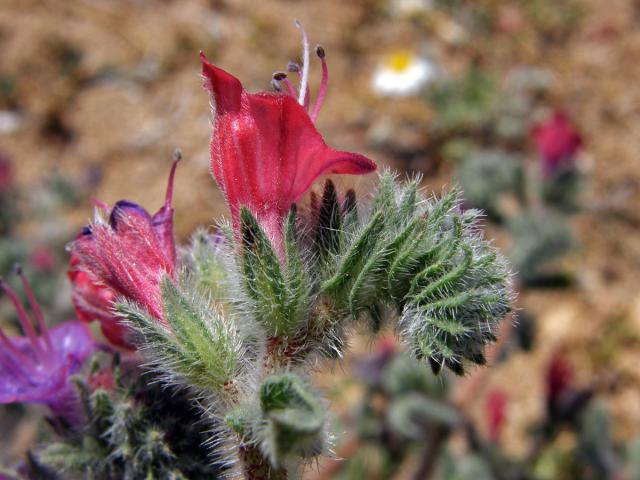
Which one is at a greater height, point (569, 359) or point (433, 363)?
point (569, 359)

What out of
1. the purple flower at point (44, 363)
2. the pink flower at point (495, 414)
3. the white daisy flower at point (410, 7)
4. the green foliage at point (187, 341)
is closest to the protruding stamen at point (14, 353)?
the purple flower at point (44, 363)

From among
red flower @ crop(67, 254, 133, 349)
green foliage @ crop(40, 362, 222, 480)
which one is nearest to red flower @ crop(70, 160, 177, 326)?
red flower @ crop(67, 254, 133, 349)

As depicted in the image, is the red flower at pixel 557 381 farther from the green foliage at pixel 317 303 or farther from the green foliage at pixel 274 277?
the green foliage at pixel 274 277

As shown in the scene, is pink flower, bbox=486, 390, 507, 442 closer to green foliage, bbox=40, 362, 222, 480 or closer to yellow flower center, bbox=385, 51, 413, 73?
green foliage, bbox=40, 362, 222, 480

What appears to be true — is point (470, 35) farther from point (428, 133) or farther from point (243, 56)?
point (243, 56)

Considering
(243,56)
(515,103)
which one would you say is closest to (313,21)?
(243,56)

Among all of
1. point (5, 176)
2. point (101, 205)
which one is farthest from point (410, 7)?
point (101, 205)
